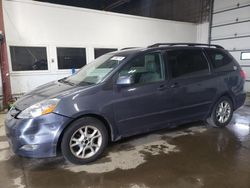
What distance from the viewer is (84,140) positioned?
2.52 meters

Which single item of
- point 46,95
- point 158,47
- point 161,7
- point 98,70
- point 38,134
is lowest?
point 38,134

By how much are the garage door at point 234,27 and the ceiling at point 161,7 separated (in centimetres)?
69

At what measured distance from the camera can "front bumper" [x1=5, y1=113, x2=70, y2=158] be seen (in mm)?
2271

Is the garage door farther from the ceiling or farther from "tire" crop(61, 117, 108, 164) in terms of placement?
"tire" crop(61, 117, 108, 164)

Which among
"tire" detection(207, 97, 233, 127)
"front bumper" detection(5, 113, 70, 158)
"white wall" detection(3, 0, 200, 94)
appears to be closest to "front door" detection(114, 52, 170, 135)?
"front bumper" detection(5, 113, 70, 158)

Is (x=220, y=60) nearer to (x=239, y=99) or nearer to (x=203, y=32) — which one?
(x=239, y=99)

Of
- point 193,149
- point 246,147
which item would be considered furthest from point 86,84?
point 246,147

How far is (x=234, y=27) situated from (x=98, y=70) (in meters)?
7.43

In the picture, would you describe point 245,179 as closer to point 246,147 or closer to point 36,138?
point 246,147

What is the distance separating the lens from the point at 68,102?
237cm

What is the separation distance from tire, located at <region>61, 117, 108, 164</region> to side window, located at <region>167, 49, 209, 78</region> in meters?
1.34

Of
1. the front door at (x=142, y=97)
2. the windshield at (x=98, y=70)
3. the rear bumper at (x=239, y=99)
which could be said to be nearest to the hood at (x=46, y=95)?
the windshield at (x=98, y=70)

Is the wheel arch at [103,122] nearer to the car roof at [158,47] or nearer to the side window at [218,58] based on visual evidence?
the car roof at [158,47]

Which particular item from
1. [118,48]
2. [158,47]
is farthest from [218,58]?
[118,48]
